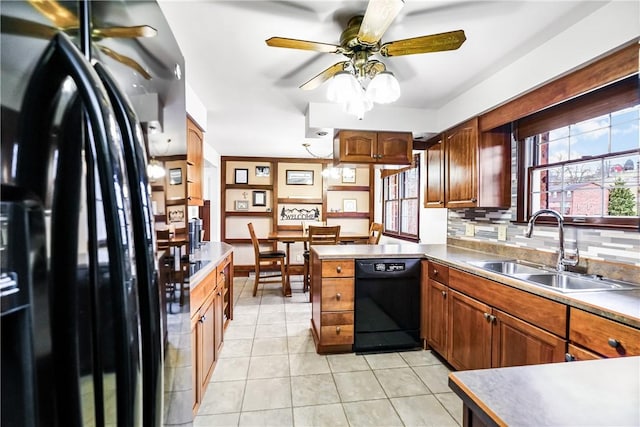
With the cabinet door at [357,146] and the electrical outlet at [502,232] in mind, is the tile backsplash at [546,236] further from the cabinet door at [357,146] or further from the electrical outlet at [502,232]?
the cabinet door at [357,146]

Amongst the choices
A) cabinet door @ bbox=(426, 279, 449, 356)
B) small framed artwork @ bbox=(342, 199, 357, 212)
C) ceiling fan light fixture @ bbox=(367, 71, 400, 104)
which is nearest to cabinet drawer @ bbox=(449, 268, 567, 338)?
cabinet door @ bbox=(426, 279, 449, 356)

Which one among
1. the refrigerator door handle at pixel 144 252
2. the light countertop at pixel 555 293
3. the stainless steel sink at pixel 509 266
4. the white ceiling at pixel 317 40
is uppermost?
the white ceiling at pixel 317 40

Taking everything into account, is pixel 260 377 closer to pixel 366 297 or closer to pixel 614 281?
pixel 366 297

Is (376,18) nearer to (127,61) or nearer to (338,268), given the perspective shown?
(127,61)

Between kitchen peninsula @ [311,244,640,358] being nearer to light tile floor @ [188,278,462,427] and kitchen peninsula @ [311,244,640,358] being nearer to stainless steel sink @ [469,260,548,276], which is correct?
stainless steel sink @ [469,260,548,276]

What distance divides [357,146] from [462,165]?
1013 millimetres

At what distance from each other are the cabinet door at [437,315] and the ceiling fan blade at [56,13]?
2.52m

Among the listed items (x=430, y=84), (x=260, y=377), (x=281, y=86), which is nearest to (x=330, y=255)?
(x=260, y=377)

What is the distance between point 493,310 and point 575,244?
2.39 ft

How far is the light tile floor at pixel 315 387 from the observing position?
1.84 m

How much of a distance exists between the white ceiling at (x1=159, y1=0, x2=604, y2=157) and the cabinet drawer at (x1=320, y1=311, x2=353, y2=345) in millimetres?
1989

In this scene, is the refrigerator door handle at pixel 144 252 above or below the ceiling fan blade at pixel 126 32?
below

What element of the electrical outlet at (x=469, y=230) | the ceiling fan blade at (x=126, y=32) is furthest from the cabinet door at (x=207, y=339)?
the electrical outlet at (x=469, y=230)

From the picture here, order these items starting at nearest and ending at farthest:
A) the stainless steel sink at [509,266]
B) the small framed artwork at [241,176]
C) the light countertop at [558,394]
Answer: the light countertop at [558,394], the stainless steel sink at [509,266], the small framed artwork at [241,176]
